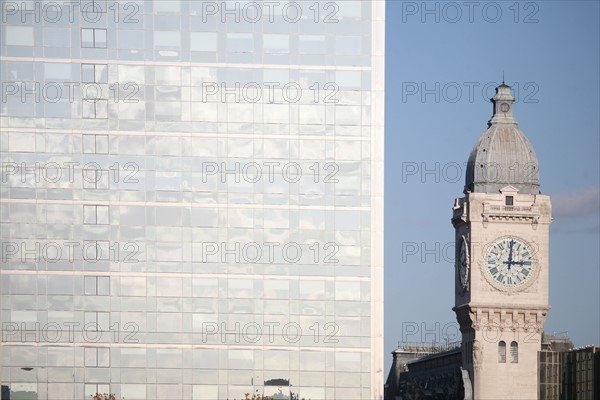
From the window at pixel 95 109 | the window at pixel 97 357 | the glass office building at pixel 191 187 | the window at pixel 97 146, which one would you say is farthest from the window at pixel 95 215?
the window at pixel 97 357

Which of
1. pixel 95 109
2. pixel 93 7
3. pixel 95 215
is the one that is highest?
pixel 93 7

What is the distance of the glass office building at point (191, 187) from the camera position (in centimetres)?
16950

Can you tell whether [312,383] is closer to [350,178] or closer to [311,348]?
[311,348]

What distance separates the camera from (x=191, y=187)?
560ft

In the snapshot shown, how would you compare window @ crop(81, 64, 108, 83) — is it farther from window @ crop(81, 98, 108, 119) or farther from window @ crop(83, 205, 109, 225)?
window @ crop(83, 205, 109, 225)

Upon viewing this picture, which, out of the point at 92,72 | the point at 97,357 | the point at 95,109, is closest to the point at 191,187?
the point at 95,109

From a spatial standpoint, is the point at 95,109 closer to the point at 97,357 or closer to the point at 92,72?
the point at 92,72

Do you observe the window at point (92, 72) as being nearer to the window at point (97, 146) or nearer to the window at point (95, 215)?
the window at point (97, 146)

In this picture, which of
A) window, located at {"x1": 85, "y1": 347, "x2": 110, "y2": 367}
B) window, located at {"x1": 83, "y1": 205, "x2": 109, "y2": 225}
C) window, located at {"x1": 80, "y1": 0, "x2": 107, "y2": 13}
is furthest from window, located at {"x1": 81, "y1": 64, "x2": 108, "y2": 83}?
window, located at {"x1": 85, "y1": 347, "x2": 110, "y2": 367}

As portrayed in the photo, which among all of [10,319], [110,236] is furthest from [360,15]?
[10,319]

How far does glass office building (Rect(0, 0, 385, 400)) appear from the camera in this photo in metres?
170

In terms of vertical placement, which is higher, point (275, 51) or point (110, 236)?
point (275, 51)

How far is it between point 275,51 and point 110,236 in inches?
800

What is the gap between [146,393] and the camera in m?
168
